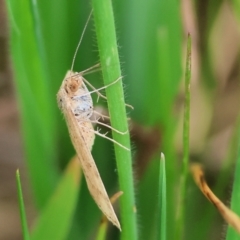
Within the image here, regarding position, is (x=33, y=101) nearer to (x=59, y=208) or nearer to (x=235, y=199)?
(x=59, y=208)

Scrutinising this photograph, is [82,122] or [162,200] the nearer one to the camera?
[162,200]

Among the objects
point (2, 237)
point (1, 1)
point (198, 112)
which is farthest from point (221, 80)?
point (2, 237)

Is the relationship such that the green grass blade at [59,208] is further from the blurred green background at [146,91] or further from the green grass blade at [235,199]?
the green grass blade at [235,199]

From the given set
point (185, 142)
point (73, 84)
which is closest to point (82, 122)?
point (73, 84)

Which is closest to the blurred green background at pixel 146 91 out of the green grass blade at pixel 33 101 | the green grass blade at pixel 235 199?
the green grass blade at pixel 33 101

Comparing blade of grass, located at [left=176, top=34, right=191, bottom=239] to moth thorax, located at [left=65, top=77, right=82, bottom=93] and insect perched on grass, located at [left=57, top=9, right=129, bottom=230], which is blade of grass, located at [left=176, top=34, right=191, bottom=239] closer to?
insect perched on grass, located at [left=57, top=9, right=129, bottom=230]

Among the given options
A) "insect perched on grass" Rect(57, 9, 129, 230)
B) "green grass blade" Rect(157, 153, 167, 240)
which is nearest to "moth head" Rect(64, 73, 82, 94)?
"insect perched on grass" Rect(57, 9, 129, 230)
